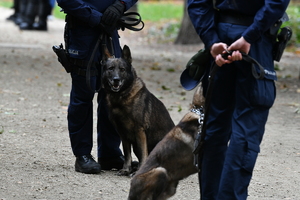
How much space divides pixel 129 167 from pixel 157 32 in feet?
56.3

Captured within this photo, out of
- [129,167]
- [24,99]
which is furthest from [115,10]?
[24,99]

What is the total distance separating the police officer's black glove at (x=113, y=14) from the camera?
532 cm

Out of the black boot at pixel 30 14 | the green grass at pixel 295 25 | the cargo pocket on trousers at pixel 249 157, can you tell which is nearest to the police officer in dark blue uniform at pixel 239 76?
the cargo pocket on trousers at pixel 249 157

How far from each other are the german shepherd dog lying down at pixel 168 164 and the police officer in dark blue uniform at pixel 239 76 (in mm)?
269

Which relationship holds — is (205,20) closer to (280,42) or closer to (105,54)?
(280,42)

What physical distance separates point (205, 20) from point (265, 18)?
1.56ft

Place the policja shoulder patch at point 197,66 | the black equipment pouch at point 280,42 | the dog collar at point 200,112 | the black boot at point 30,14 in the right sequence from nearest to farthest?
the black equipment pouch at point 280,42
the policja shoulder patch at point 197,66
the dog collar at point 200,112
the black boot at point 30,14

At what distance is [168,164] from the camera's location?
413cm

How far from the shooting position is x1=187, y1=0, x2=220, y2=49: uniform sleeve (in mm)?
3811

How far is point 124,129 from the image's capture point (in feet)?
18.4

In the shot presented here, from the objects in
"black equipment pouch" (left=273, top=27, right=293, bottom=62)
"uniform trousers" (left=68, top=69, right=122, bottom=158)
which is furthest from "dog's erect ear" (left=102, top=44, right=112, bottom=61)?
"black equipment pouch" (left=273, top=27, right=293, bottom=62)

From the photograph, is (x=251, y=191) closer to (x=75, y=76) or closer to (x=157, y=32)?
(x=75, y=76)

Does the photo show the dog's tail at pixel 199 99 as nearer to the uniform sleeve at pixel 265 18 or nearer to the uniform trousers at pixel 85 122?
the uniform sleeve at pixel 265 18

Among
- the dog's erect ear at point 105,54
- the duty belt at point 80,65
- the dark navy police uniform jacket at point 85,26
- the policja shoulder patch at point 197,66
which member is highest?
the policja shoulder patch at point 197,66
